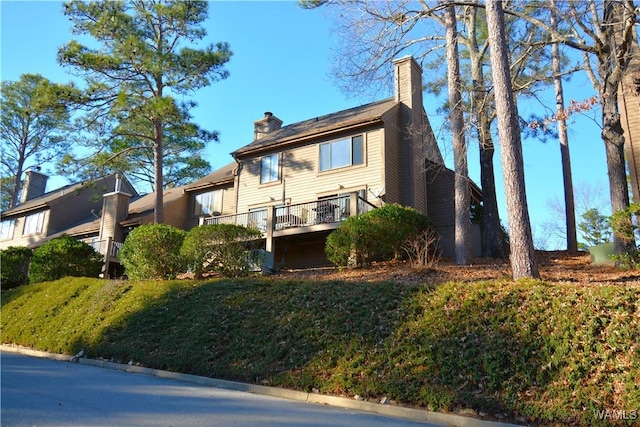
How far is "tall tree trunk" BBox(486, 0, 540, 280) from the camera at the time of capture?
9.52 metres

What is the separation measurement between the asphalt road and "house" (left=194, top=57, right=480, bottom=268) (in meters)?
9.54

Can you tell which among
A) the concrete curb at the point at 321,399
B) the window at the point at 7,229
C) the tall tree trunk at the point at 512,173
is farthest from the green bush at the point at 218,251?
the window at the point at 7,229

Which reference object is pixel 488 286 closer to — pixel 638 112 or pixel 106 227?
pixel 638 112

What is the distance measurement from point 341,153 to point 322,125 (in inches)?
93.4

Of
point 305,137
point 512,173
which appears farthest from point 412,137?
point 512,173

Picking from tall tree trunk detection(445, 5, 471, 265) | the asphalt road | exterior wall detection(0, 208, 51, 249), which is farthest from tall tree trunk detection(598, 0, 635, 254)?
exterior wall detection(0, 208, 51, 249)

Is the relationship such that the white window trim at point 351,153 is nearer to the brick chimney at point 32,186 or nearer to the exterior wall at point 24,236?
the exterior wall at point 24,236

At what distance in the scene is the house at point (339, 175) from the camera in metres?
18.0

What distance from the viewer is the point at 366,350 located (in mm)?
8266

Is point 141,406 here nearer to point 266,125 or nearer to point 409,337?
point 409,337

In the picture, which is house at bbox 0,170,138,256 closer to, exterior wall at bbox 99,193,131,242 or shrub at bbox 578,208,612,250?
exterior wall at bbox 99,193,131,242

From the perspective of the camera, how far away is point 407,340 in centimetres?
812

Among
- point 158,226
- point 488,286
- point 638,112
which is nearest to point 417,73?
point 638,112

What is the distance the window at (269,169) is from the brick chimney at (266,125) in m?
3.45
